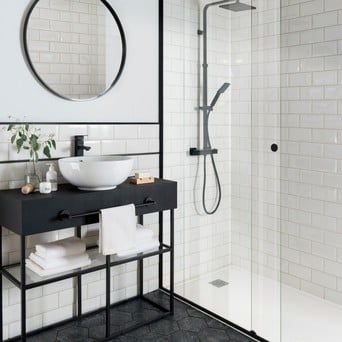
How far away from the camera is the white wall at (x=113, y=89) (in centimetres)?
246

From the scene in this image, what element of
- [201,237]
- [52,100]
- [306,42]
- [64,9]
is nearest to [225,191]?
[201,237]

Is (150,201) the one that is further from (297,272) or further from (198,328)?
(297,272)

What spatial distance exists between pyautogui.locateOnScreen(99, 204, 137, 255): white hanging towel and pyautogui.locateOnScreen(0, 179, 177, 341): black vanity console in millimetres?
59

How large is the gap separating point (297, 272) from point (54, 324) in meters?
1.66

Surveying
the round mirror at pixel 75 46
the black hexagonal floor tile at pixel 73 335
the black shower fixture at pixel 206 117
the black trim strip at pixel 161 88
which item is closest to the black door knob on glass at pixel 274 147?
the black shower fixture at pixel 206 117

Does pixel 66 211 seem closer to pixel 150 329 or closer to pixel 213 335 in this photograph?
pixel 150 329

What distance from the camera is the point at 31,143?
2441 mm

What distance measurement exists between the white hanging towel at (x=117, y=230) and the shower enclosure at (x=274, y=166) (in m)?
0.83

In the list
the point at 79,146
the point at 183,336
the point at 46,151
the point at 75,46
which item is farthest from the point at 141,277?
the point at 75,46

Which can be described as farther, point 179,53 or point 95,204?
point 179,53

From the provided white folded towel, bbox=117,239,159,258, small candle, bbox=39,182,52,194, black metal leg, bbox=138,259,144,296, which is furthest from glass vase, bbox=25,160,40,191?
black metal leg, bbox=138,259,144,296

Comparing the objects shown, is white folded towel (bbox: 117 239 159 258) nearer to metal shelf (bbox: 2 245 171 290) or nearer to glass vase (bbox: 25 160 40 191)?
metal shelf (bbox: 2 245 171 290)

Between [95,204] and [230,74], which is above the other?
[230,74]

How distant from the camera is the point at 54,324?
9.09 feet
